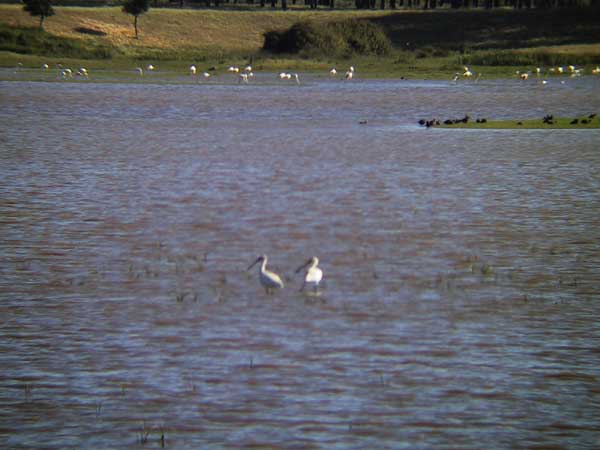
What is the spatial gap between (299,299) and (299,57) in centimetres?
8240

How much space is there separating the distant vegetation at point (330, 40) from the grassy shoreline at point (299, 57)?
1545 millimetres

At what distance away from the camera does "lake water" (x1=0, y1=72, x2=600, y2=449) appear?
870 centimetres

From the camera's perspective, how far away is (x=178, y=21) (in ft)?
376

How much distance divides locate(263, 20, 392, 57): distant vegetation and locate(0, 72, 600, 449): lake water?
6831 centimetres

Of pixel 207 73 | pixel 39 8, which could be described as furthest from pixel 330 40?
pixel 207 73

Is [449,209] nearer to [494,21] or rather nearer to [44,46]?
[44,46]

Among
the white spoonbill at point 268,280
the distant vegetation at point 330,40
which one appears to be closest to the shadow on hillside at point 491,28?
the distant vegetation at point 330,40

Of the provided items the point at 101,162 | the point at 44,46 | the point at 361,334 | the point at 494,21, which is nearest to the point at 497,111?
the point at 101,162

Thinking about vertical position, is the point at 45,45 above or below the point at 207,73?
above

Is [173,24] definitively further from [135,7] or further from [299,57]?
[299,57]

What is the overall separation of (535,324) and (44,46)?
272ft

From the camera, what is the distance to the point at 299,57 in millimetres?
93562

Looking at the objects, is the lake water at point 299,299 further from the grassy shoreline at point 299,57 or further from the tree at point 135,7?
the tree at point 135,7

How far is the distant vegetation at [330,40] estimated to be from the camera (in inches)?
3750
